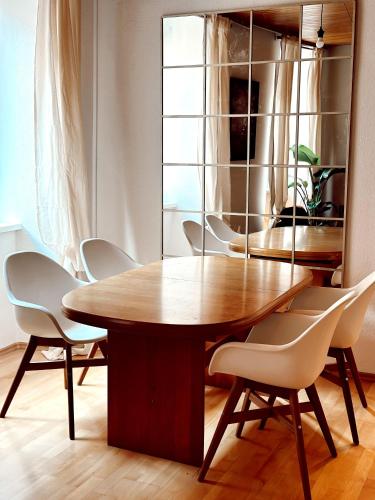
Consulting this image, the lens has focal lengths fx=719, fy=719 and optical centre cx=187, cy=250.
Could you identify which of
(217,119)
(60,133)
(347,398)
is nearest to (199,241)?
(217,119)

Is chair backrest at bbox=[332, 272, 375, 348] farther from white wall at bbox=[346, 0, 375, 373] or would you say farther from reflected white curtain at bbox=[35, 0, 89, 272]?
reflected white curtain at bbox=[35, 0, 89, 272]

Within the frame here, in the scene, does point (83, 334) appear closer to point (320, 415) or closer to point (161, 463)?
point (161, 463)

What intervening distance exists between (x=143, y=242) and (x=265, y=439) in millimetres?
1828

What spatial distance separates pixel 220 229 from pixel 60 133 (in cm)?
116

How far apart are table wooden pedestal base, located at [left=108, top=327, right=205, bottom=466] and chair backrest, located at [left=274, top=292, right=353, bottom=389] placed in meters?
0.41

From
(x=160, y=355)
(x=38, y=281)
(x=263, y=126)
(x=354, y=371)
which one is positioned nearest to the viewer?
(x=160, y=355)

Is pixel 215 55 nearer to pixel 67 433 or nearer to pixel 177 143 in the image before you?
pixel 177 143

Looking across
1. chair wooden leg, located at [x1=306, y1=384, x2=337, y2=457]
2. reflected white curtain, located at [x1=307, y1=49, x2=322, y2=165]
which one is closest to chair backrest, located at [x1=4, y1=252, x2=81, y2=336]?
chair wooden leg, located at [x1=306, y1=384, x2=337, y2=457]

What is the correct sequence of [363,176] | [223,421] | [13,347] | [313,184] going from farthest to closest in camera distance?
[13,347], [313,184], [363,176], [223,421]

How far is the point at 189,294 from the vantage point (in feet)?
10.7

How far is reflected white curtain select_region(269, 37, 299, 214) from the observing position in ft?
13.9

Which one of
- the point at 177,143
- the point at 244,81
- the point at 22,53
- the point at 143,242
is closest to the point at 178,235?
the point at 143,242

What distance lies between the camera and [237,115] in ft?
14.4

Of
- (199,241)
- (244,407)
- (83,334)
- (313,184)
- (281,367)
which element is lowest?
(244,407)
